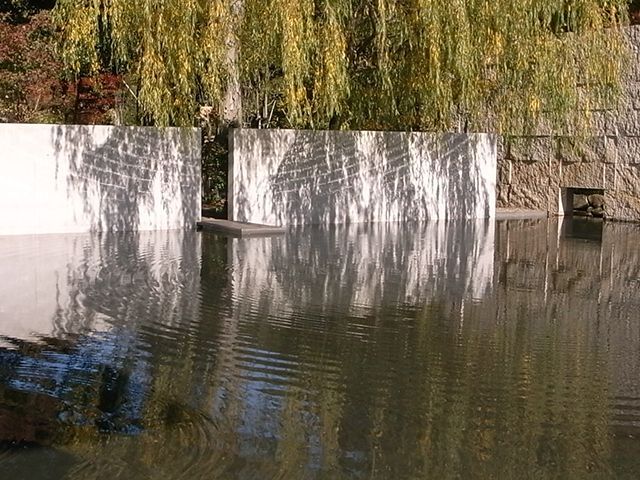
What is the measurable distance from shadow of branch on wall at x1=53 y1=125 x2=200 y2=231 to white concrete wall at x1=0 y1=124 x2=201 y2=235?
13 mm

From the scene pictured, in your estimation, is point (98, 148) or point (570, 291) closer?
point (570, 291)

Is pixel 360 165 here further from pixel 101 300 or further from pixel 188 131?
pixel 101 300

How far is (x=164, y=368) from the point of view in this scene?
5.90 meters

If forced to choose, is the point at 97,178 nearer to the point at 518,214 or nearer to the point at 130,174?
the point at 130,174

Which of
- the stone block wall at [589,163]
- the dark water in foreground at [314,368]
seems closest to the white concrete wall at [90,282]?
the dark water in foreground at [314,368]

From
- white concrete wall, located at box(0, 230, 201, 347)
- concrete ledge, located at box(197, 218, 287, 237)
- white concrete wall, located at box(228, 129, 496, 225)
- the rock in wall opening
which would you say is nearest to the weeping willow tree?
white concrete wall, located at box(228, 129, 496, 225)

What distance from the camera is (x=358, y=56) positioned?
1472cm

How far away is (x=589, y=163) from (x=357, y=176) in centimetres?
472

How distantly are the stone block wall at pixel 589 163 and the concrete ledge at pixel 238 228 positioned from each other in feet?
20.9

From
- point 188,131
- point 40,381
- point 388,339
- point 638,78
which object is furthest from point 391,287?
point 638,78

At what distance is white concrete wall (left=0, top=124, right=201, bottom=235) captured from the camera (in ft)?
43.1

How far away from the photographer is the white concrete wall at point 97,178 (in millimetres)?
13133

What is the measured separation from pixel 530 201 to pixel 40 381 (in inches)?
580

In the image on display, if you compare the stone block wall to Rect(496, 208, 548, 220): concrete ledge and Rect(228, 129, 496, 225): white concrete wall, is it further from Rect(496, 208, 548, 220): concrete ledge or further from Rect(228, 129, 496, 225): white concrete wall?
Rect(228, 129, 496, 225): white concrete wall
